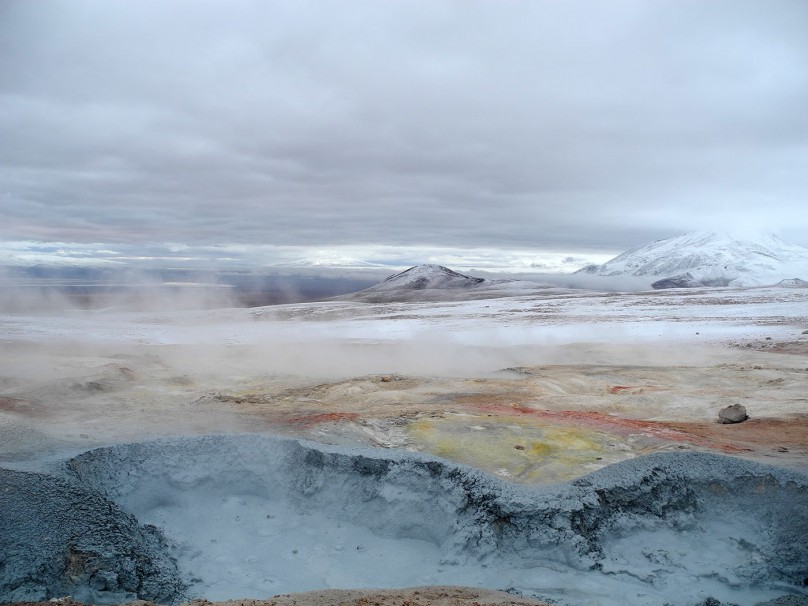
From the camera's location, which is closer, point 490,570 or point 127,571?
point 127,571

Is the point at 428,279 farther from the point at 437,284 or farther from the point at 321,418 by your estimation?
the point at 321,418

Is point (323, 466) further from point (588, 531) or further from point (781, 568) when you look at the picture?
point (781, 568)

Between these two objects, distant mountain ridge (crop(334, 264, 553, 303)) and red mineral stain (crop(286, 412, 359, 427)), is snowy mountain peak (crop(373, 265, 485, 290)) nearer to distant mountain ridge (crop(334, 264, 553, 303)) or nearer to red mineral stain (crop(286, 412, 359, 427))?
distant mountain ridge (crop(334, 264, 553, 303))

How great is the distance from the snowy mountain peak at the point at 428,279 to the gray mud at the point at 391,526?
68632mm

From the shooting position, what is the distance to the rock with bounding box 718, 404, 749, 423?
9.40 meters

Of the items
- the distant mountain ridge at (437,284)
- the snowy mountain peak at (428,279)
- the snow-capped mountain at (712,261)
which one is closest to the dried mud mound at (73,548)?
the distant mountain ridge at (437,284)

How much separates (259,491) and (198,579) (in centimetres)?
168

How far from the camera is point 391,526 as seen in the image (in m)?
6.43

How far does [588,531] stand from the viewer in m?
5.88

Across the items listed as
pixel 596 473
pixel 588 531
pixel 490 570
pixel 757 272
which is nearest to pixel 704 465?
pixel 596 473

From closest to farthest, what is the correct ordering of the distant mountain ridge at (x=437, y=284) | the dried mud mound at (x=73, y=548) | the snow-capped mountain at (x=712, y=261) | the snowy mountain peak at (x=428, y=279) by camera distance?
1. the dried mud mound at (x=73, y=548)
2. the distant mountain ridge at (x=437, y=284)
3. the snowy mountain peak at (x=428, y=279)
4. the snow-capped mountain at (x=712, y=261)

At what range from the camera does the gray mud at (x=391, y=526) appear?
17.3 ft

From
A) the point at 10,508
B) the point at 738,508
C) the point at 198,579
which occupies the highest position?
the point at 10,508

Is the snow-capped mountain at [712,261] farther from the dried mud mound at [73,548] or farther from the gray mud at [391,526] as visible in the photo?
the dried mud mound at [73,548]
